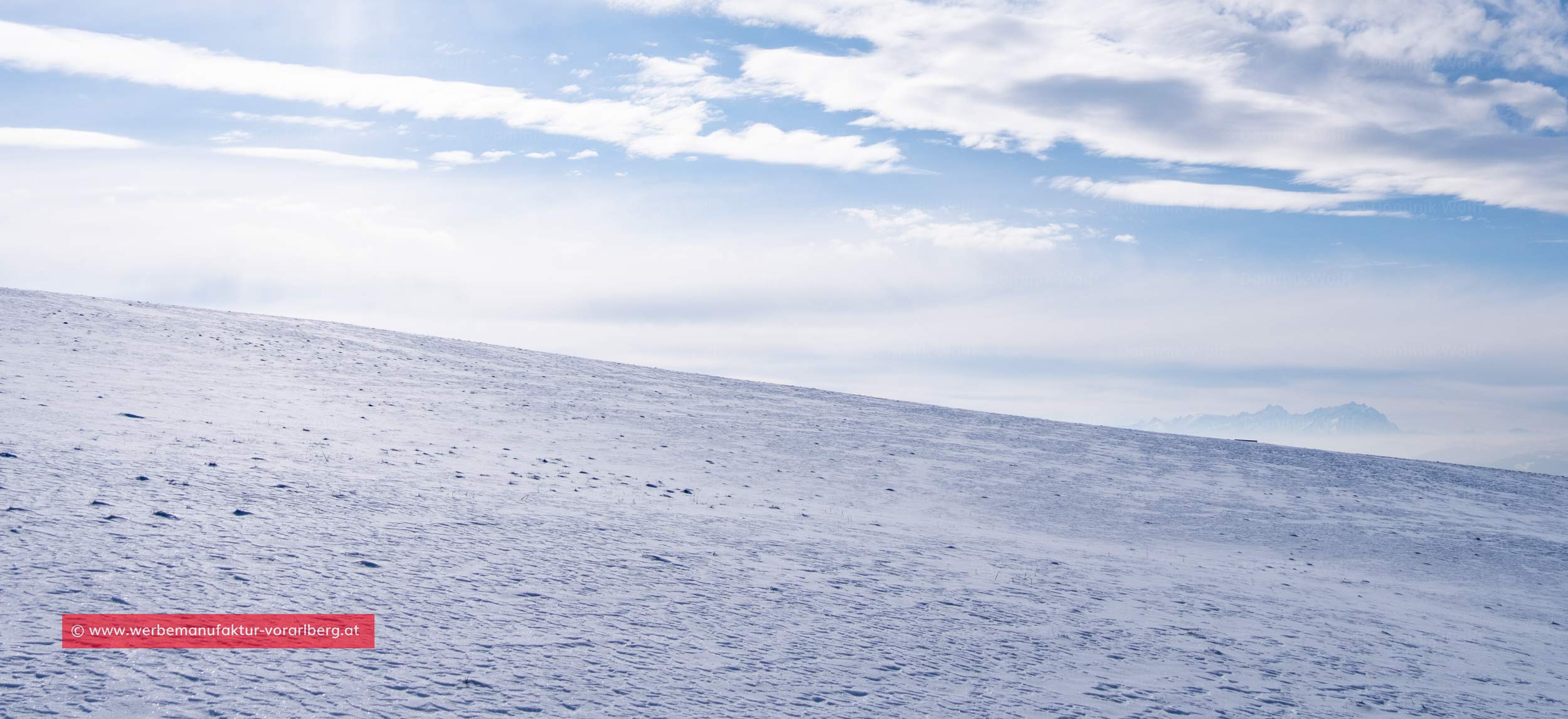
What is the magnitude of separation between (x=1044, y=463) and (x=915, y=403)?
807 cm

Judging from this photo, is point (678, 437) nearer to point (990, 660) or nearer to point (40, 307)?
point (990, 660)

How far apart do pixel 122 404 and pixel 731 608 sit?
28.6 ft

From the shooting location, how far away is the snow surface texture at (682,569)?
15.2ft

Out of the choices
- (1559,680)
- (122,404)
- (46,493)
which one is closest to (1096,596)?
(1559,680)

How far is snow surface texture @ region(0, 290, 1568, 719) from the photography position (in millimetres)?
4621

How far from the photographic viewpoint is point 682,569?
694 centimetres

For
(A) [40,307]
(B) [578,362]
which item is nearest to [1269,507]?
(B) [578,362]

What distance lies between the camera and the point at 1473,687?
20.7ft

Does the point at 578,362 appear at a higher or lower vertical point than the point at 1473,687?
higher

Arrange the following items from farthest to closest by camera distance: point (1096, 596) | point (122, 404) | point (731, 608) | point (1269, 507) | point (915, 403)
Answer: point (915, 403)
point (1269, 507)
point (122, 404)
point (1096, 596)
point (731, 608)

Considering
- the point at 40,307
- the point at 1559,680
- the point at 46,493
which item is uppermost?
the point at 40,307

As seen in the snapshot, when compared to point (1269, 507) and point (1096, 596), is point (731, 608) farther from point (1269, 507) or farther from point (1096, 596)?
point (1269, 507)

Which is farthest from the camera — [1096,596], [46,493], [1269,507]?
[1269,507]

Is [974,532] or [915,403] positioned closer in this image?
[974,532]
